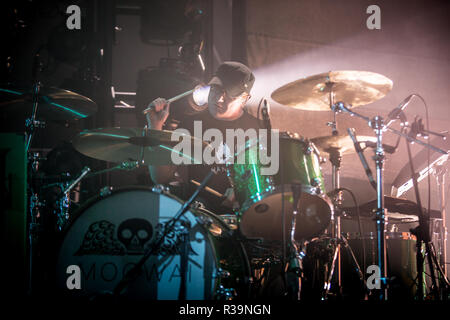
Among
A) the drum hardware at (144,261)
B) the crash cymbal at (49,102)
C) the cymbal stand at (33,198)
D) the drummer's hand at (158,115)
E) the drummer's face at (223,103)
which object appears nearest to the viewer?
the drum hardware at (144,261)

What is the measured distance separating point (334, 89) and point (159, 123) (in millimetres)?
1297

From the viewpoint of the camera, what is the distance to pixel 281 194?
230 centimetres

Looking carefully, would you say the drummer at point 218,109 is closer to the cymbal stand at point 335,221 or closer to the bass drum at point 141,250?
the cymbal stand at point 335,221

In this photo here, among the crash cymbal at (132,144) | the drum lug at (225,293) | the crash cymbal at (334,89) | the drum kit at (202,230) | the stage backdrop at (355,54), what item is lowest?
the drum lug at (225,293)

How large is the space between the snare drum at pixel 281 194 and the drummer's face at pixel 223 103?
1.02m

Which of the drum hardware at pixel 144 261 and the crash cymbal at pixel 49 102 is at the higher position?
the crash cymbal at pixel 49 102

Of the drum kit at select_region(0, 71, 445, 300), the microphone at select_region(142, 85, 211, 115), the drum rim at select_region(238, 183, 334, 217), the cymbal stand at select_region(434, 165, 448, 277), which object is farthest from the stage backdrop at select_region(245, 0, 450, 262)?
the drum rim at select_region(238, 183, 334, 217)

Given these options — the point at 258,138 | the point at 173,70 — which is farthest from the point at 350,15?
the point at 258,138

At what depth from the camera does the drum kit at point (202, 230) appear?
2197mm

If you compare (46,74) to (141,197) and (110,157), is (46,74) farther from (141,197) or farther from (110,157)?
(141,197)

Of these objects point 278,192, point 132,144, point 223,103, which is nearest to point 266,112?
point 278,192

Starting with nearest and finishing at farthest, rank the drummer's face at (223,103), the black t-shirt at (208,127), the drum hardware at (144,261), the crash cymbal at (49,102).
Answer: the drum hardware at (144,261)
the crash cymbal at (49,102)
the drummer's face at (223,103)
the black t-shirt at (208,127)

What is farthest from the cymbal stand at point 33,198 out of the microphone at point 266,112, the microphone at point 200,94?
the microphone at point 266,112

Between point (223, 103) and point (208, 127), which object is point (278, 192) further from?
point (208, 127)
